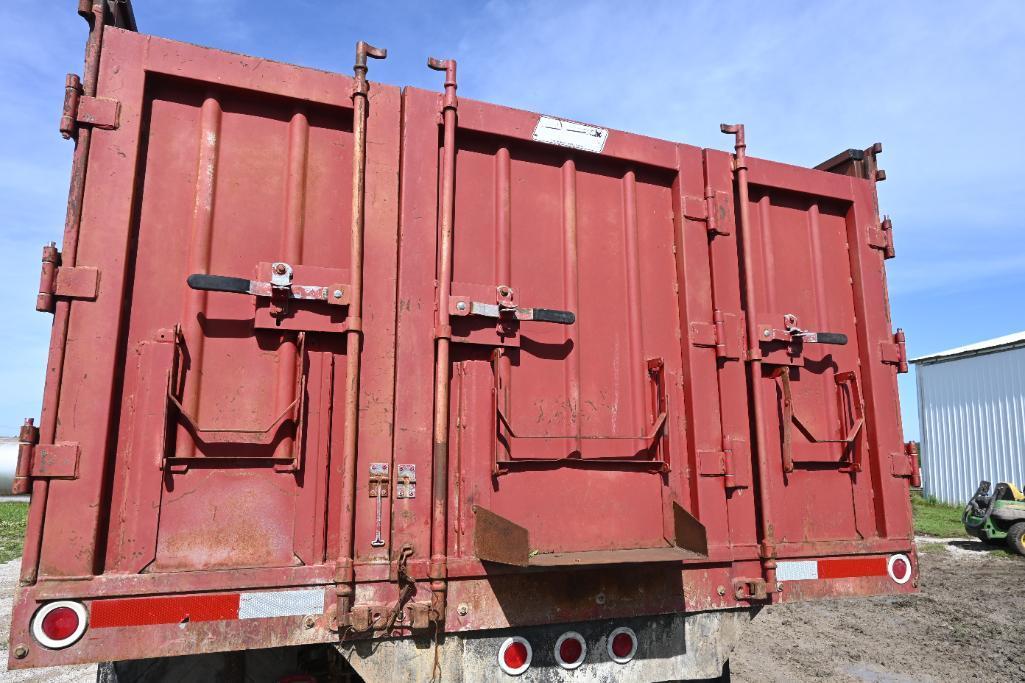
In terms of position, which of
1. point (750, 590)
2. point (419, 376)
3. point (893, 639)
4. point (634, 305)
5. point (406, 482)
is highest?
point (634, 305)

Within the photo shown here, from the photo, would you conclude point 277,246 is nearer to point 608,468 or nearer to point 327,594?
point 327,594

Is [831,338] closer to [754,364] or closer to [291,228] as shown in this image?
[754,364]

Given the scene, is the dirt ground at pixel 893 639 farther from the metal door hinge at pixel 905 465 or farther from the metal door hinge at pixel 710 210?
the metal door hinge at pixel 710 210

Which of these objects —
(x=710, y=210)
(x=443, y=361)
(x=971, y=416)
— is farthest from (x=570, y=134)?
(x=971, y=416)

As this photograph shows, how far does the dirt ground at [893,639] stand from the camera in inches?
254

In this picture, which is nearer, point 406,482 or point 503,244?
point 406,482

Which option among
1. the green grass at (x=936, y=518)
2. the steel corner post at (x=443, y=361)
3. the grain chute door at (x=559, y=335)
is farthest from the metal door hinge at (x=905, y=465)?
the green grass at (x=936, y=518)

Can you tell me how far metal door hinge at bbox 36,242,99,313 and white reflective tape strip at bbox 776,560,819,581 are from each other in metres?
3.25

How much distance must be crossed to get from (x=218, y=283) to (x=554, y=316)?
141cm

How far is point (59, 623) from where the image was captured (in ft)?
7.43

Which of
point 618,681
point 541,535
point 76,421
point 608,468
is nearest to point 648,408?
point 608,468

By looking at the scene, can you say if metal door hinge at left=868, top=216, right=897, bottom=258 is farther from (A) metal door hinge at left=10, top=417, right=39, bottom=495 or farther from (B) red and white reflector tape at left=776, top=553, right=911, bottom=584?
(A) metal door hinge at left=10, top=417, right=39, bottom=495

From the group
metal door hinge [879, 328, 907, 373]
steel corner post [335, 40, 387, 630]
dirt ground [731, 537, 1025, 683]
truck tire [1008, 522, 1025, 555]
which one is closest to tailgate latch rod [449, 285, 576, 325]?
steel corner post [335, 40, 387, 630]

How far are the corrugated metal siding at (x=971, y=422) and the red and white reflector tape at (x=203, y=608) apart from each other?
22.6 meters
